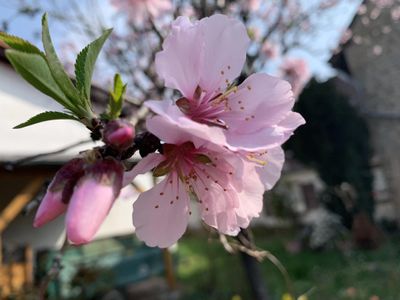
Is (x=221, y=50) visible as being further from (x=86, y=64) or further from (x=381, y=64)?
(x=381, y=64)

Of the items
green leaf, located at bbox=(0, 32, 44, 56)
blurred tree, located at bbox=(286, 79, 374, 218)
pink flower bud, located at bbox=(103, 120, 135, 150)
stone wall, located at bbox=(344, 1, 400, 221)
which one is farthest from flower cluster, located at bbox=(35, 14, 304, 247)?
blurred tree, located at bbox=(286, 79, 374, 218)

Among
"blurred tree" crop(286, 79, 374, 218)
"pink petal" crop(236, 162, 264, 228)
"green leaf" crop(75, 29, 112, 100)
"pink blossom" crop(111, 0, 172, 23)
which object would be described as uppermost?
"green leaf" crop(75, 29, 112, 100)

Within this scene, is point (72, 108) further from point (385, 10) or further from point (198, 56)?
point (385, 10)

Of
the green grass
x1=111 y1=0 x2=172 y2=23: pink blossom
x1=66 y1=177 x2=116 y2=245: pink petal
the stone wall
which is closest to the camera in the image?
x1=66 y1=177 x2=116 y2=245: pink petal

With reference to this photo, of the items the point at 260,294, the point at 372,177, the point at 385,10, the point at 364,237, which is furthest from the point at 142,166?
the point at 372,177

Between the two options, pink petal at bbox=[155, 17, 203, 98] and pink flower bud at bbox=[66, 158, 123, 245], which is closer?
pink flower bud at bbox=[66, 158, 123, 245]

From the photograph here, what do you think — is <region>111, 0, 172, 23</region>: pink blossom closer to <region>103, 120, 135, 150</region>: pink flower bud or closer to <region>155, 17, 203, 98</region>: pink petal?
<region>155, 17, 203, 98</region>: pink petal

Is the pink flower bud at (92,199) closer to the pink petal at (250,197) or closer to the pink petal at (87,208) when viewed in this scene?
the pink petal at (87,208)
